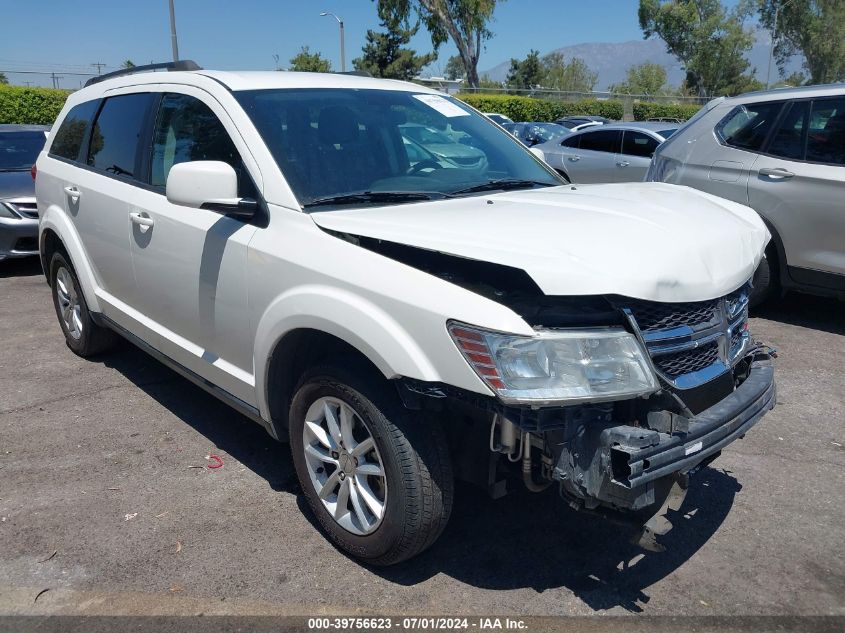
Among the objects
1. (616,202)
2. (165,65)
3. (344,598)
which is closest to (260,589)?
(344,598)

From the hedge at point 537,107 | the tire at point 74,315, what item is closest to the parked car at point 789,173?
the tire at point 74,315

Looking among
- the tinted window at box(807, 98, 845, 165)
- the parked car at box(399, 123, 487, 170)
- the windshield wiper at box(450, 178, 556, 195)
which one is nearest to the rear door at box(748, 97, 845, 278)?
the tinted window at box(807, 98, 845, 165)

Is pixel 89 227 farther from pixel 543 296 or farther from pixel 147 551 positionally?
pixel 543 296

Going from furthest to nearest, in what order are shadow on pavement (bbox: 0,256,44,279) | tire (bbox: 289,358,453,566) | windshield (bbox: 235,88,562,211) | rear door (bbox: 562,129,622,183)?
rear door (bbox: 562,129,622,183), shadow on pavement (bbox: 0,256,44,279), windshield (bbox: 235,88,562,211), tire (bbox: 289,358,453,566)

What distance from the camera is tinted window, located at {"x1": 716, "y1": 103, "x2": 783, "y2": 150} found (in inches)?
247

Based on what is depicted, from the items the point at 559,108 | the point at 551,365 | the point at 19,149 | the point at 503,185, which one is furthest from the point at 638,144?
the point at 559,108

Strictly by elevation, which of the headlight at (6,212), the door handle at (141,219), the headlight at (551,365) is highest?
the door handle at (141,219)

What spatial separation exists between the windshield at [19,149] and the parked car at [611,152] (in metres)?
6.81

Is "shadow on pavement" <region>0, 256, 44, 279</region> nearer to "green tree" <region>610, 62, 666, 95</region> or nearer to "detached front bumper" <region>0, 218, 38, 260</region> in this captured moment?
"detached front bumper" <region>0, 218, 38, 260</region>

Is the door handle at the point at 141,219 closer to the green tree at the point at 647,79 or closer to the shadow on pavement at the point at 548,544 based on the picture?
the shadow on pavement at the point at 548,544

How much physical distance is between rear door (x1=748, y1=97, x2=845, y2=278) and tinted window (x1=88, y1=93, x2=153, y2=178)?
183 inches

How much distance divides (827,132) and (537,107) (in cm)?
3324

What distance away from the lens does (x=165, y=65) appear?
14.9 ft

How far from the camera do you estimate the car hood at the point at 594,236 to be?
2477 millimetres
